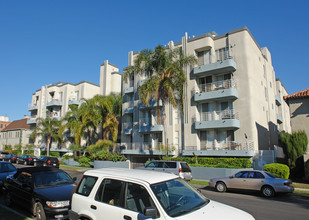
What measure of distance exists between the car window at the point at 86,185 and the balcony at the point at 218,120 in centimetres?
1898

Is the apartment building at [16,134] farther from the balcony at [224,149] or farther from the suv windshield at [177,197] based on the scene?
the suv windshield at [177,197]

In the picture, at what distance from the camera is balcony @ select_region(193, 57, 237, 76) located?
23205 mm

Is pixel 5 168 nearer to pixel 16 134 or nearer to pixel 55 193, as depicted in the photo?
pixel 55 193

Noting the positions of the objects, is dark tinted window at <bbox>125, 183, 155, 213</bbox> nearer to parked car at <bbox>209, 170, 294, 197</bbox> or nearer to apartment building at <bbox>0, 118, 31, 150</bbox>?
parked car at <bbox>209, 170, 294, 197</bbox>

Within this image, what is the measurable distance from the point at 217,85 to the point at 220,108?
2.56m

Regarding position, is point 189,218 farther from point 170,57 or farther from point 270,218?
point 170,57

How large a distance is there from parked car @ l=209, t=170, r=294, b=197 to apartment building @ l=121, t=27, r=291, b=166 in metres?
7.93

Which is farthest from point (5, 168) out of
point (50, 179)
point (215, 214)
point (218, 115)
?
point (218, 115)

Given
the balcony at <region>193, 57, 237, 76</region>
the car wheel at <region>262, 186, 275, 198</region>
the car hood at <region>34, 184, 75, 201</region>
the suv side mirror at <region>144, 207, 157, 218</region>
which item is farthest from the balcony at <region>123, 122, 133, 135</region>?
the suv side mirror at <region>144, 207, 157, 218</region>

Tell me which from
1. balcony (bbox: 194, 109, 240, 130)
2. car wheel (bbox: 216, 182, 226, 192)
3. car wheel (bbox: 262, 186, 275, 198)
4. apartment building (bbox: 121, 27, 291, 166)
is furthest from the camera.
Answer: apartment building (bbox: 121, 27, 291, 166)

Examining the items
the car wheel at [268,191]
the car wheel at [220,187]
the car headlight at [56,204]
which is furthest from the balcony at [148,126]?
the car headlight at [56,204]

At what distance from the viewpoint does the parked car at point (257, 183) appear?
12266 millimetres

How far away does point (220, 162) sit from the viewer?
21609 mm

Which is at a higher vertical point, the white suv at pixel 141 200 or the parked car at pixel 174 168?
the white suv at pixel 141 200
